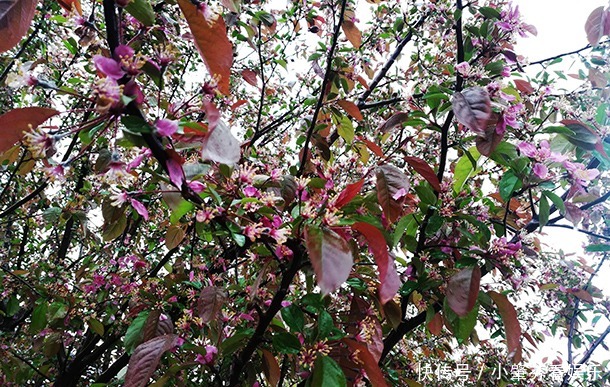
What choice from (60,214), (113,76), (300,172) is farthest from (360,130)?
(113,76)

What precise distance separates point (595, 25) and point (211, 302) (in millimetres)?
962

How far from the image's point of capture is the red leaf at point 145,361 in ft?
2.24

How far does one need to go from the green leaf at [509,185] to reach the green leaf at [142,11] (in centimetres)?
69

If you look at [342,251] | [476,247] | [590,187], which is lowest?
[342,251]

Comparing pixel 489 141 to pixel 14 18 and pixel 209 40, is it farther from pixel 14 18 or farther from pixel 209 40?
pixel 14 18

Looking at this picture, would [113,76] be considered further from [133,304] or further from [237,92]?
[237,92]

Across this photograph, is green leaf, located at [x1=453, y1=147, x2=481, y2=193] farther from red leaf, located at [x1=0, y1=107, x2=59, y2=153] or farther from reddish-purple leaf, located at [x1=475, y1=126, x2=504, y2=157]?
red leaf, located at [x1=0, y1=107, x2=59, y2=153]

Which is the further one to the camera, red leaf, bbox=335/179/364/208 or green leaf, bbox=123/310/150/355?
green leaf, bbox=123/310/150/355

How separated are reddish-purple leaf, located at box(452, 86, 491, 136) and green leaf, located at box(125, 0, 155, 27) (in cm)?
49

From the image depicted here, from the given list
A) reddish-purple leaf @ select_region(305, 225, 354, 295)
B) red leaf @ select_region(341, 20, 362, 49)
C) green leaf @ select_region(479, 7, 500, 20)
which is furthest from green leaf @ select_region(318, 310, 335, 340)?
red leaf @ select_region(341, 20, 362, 49)

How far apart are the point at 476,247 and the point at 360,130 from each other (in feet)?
2.57

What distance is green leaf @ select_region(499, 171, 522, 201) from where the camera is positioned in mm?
830

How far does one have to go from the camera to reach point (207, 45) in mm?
505

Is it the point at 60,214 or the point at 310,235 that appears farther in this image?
the point at 60,214
